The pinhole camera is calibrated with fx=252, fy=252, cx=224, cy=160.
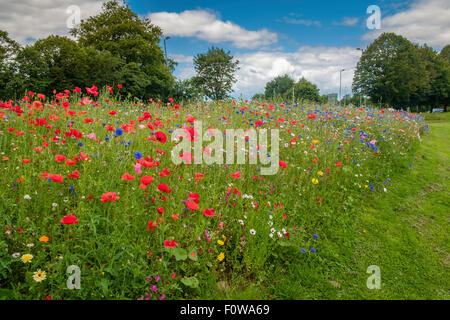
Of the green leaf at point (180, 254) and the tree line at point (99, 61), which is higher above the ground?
the tree line at point (99, 61)

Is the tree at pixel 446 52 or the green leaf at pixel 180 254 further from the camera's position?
the tree at pixel 446 52

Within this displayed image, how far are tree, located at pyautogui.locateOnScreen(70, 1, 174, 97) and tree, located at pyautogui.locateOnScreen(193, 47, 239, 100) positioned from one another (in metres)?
11.8

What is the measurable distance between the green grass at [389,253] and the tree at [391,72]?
34.4 meters

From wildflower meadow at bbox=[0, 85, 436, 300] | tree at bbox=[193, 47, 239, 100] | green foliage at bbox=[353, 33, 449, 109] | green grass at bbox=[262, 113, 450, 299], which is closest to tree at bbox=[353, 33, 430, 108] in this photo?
green foliage at bbox=[353, 33, 449, 109]

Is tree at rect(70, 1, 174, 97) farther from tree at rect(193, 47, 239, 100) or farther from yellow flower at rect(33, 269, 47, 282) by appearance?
yellow flower at rect(33, 269, 47, 282)

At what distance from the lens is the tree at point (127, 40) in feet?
83.6

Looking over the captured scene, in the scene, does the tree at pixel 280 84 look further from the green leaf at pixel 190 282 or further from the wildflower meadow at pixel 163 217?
the green leaf at pixel 190 282

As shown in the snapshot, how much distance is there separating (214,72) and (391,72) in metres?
24.8

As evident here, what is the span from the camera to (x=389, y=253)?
317cm

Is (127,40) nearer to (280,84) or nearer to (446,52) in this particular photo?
(446,52)

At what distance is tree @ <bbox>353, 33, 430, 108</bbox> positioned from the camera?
32156 mm

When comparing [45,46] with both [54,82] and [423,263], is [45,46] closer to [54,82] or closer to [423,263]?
[54,82]

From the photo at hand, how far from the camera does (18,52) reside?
1803 centimetres

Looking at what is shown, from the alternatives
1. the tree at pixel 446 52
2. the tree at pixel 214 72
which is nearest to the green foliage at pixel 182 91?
the tree at pixel 214 72
